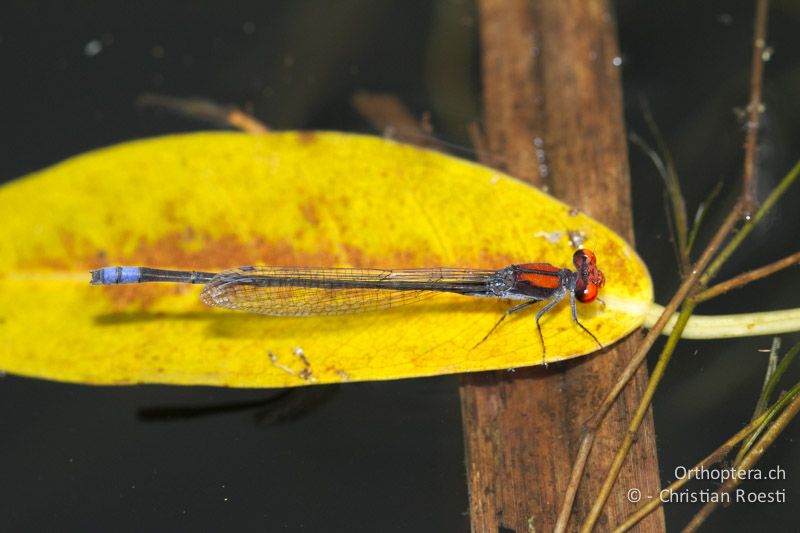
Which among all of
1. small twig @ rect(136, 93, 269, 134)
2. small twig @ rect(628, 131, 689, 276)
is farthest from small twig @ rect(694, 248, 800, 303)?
small twig @ rect(136, 93, 269, 134)

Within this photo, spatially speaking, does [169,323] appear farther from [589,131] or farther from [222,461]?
[589,131]

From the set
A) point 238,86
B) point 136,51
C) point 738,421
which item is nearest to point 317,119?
point 238,86

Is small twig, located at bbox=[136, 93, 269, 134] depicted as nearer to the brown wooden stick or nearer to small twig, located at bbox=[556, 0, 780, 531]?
the brown wooden stick

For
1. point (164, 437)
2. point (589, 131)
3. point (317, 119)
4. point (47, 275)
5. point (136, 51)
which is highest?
point (136, 51)

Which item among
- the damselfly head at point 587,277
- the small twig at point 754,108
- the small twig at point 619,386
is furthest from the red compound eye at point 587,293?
the small twig at point 754,108

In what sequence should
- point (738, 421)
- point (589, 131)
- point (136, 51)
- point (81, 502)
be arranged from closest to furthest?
point (738, 421)
point (81, 502)
point (589, 131)
point (136, 51)

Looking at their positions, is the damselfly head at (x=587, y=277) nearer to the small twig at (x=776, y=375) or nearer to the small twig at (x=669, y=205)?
the small twig at (x=669, y=205)
